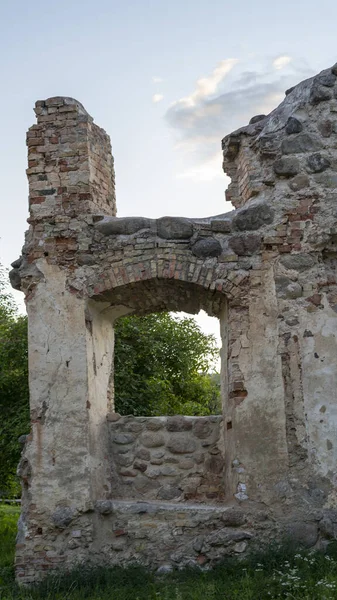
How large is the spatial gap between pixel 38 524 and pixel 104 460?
32.5 inches

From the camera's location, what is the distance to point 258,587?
207 inches

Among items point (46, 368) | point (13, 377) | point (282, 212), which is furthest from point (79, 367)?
point (13, 377)

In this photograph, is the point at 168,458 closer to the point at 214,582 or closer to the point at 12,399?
the point at 214,582

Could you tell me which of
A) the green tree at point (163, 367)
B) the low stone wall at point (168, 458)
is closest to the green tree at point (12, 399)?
the green tree at point (163, 367)

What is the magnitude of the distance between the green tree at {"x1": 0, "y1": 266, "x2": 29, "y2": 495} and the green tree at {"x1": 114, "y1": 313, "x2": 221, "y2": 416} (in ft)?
5.33

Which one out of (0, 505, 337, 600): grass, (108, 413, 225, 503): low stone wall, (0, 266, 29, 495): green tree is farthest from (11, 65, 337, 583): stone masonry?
(0, 266, 29, 495): green tree

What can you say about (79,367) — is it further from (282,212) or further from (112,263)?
(282,212)

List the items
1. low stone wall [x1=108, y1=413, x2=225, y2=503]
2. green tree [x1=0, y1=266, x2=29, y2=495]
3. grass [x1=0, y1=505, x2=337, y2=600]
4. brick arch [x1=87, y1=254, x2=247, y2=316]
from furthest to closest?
1. green tree [x1=0, y1=266, x2=29, y2=495]
2. low stone wall [x1=108, y1=413, x2=225, y2=503]
3. brick arch [x1=87, y1=254, x2=247, y2=316]
4. grass [x1=0, y1=505, x2=337, y2=600]

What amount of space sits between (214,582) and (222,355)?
219cm

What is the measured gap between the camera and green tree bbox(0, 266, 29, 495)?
38.4ft

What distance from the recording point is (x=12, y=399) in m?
12.6

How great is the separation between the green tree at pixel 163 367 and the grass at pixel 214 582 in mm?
6405

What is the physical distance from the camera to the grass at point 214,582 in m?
5.14

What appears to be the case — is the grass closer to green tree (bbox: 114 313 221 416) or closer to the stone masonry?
the stone masonry
